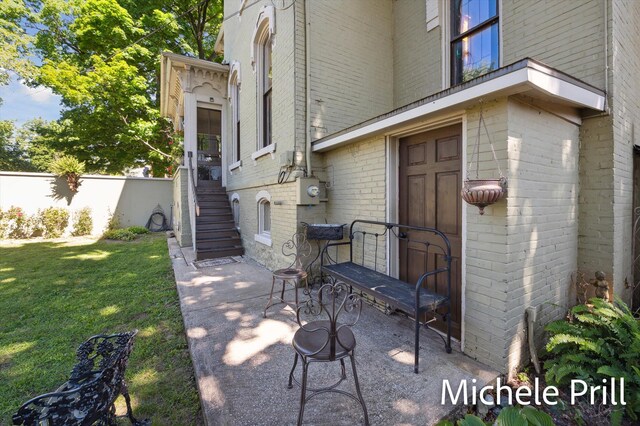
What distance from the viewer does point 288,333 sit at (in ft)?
10.9

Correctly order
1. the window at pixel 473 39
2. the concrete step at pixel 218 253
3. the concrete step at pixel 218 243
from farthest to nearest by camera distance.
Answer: the concrete step at pixel 218 243
the concrete step at pixel 218 253
the window at pixel 473 39

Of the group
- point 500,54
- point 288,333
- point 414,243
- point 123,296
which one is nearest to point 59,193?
point 123,296

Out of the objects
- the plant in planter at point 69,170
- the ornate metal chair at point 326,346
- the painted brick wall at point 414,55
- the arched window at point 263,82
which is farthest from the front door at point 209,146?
the ornate metal chair at point 326,346

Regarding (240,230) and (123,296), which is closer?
(123,296)

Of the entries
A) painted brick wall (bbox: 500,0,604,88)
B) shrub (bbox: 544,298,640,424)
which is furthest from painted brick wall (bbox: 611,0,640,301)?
shrub (bbox: 544,298,640,424)

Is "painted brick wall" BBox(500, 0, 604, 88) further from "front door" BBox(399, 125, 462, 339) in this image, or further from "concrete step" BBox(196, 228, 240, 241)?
"concrete step" BBox(196, 228, 240, 241)

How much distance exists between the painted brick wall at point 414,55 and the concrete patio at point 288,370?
402cm

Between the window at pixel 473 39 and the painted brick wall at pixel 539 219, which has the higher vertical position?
the window at pixel 473 39

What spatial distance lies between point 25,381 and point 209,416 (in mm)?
1954

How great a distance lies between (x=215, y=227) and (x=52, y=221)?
779cm

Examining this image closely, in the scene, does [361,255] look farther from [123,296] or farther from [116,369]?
[123,296]

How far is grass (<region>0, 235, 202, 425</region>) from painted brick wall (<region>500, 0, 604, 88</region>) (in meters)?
5.03

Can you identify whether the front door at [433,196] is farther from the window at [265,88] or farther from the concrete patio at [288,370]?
the window at [265,88]

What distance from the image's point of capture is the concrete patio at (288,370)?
83.2 inches
